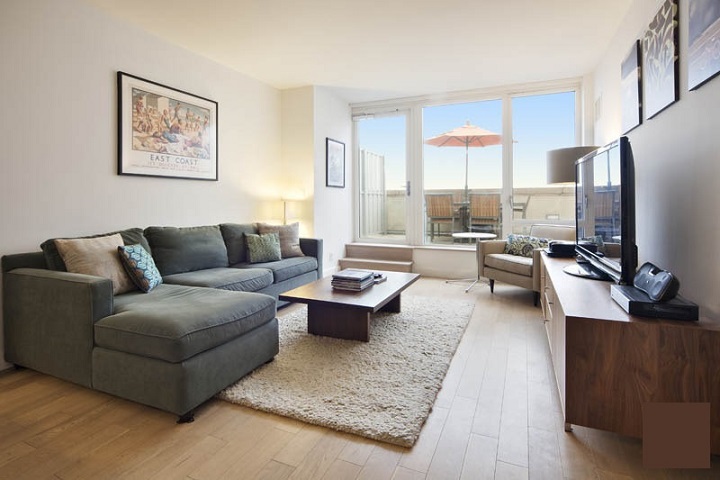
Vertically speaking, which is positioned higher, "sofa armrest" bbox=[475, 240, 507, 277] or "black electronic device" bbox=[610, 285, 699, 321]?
"sofa armrest" bbox=[475, 240, 507, 277]

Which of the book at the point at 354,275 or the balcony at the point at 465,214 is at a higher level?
the balcony at the point at 465,214

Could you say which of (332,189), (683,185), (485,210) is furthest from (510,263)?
(332,189)

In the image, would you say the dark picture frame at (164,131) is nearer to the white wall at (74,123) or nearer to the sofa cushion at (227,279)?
the white wall at (74,123)

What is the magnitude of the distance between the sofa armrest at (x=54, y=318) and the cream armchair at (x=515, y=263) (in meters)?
3.41

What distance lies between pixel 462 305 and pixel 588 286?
1728 mm

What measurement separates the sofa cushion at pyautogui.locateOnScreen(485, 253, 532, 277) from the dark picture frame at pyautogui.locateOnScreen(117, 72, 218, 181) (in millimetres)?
3086

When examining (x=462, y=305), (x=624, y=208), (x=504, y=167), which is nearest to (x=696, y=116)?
(x=624, y=208)

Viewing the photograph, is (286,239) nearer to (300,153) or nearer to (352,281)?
(300,153)

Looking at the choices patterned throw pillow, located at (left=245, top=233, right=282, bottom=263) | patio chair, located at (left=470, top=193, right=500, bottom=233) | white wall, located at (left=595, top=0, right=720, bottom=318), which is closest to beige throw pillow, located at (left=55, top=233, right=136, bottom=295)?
patterned throw pillow, located at (left=245, top=233, right=282, bottom=263)

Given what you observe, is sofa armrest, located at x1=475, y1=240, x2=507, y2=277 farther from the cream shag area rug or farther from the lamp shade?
the cream shag area rug

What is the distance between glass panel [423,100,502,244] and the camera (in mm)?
5156

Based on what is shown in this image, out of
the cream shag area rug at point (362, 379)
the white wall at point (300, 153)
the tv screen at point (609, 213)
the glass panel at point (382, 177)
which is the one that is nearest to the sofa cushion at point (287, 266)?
the cream shag area rug at point (362, 379)

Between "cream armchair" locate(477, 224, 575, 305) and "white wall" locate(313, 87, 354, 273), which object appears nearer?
"cream armchair" locate(477, 224, 575, 305)

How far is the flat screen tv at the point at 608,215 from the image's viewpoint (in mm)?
1814
